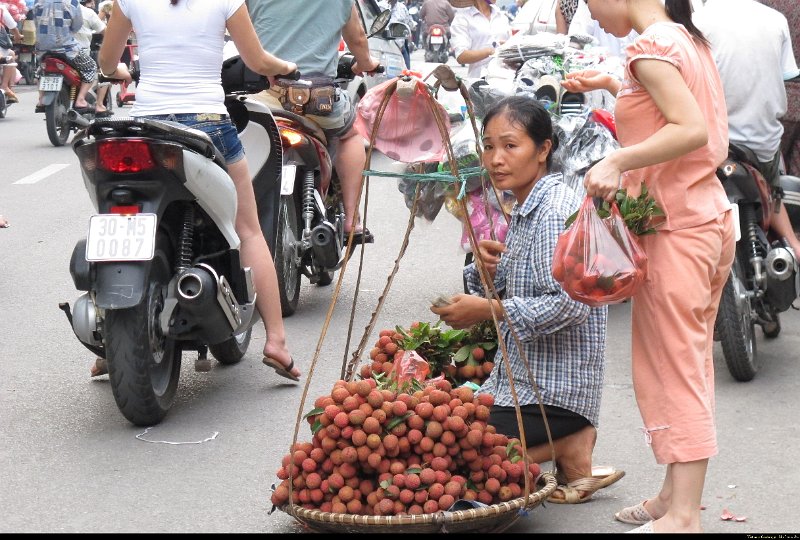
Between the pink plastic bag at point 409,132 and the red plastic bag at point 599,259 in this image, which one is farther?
the pink plastic bag at point 409,132

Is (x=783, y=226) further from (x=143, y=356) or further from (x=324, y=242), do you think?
(x=143, y=356)

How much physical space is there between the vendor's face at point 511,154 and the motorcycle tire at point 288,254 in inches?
85.9

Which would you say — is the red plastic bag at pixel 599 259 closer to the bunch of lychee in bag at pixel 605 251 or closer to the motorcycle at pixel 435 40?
the bunch of lychee in bag at pixel 605 251

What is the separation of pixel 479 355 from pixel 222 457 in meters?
1.01

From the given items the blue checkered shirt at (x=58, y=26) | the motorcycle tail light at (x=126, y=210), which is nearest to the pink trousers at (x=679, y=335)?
the motorcycle tail light at (x=126, y=210)

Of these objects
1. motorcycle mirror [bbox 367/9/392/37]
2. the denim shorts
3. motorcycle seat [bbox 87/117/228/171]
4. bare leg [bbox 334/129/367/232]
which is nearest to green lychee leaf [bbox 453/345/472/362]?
motorcycle seat [bbox 87/117/228/171]

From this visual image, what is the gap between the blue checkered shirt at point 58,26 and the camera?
14.3m

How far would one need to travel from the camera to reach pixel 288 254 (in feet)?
21.5

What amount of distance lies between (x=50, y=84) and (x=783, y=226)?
1004cm

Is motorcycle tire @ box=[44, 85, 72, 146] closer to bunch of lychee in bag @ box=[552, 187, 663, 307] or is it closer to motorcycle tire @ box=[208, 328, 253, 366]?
motorcycle tire @ box=[208, 328, 253, 366]

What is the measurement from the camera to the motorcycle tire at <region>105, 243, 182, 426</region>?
4664 millimetres

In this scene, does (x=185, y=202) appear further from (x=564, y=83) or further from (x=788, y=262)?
(x=788, y=262)

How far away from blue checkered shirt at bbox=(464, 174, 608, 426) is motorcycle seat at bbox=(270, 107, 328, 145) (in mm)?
2587

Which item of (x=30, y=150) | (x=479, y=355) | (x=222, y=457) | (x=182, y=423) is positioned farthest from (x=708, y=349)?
(x=30, y=150)
